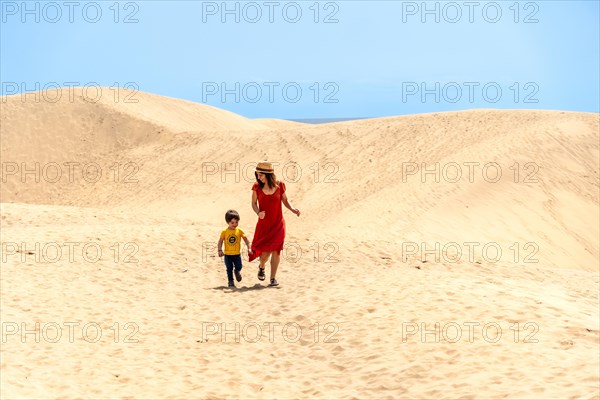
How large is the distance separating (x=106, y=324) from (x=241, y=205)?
53.6 feet

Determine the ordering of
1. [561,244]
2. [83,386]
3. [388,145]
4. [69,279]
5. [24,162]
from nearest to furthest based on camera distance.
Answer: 1. [83,386]
2. [69,279]
3. [561,244]
4. [388,145]
5. [24,162]

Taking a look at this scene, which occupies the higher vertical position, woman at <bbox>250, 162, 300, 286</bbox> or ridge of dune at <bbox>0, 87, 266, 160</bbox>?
ridge of dune at <bbox>0, 87, 266, 160</bbox>

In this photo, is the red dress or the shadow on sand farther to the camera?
the shadow on sand

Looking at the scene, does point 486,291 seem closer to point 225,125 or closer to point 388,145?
point 388,145

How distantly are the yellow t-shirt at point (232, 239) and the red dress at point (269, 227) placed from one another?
1.12ft

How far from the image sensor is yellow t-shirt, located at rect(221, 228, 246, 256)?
11.4 meters

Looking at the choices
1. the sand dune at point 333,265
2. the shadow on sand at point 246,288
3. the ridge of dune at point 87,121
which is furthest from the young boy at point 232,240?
the ridge of dune at point 87,121

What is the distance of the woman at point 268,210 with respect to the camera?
10.9m

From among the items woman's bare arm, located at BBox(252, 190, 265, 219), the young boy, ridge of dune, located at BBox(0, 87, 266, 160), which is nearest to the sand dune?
the young boy

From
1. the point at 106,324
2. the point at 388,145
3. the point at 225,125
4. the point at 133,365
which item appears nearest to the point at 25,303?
the point at 106,324

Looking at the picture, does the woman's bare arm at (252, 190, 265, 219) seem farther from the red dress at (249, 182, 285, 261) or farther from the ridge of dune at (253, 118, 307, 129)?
the ridge of dune at (253, 118, 307, 129)

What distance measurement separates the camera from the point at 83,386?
696 centimetres

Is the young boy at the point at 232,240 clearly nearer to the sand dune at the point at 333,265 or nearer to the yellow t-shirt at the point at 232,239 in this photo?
the yellow t-shirt at the point at 232,239

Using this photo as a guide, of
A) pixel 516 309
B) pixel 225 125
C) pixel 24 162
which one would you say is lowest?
pixel 516 309
